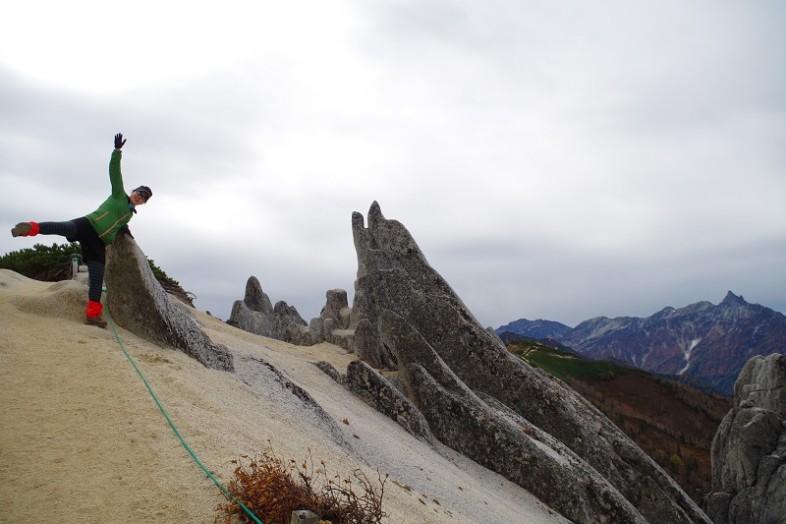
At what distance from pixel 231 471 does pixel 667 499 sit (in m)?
18.0

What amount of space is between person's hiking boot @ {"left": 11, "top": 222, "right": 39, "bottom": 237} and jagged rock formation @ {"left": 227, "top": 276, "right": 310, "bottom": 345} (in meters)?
26.8

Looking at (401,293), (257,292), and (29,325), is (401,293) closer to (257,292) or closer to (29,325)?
(29,325)

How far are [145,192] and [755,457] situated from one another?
27.2 meters

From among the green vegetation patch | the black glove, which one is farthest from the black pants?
the green vegetation patch

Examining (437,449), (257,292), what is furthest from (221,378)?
(257,292)

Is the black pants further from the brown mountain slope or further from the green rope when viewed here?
the brown mountain slope

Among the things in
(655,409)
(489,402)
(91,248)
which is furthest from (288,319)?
(655,409)

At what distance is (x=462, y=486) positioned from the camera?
42.8 feet

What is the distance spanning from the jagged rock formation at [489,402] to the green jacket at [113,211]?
895 centimetres

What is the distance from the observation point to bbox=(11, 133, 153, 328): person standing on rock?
10.9m

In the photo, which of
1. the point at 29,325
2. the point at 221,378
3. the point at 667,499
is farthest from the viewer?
the point at 667,499

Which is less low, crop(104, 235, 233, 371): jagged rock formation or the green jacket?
the green jacket

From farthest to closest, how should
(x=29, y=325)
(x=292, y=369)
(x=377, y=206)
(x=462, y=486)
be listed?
1. (x=377, y=206)
2. (x=292, y=369)
3. (x=462, y=486)
4. (x=29, y=325)

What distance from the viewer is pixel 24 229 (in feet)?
32.1
